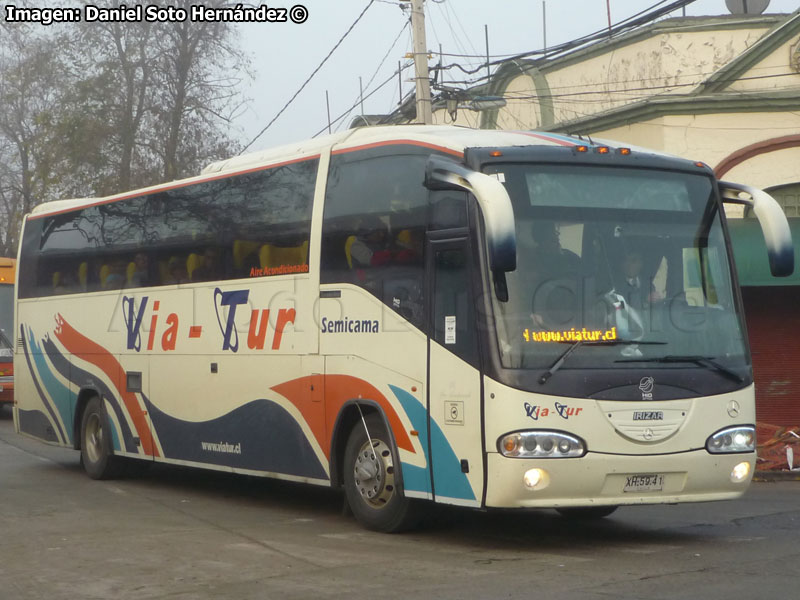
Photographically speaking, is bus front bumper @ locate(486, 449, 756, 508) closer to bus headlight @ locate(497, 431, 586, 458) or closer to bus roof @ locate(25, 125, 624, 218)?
bus headlight @ locate(497, 431, 586, 458)

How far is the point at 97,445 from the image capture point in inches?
595

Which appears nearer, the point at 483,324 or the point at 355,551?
the point at 483,324

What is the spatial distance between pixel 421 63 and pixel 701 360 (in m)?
13.0

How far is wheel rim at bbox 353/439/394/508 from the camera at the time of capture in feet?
32.9

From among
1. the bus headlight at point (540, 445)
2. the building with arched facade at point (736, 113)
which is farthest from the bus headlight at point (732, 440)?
the building with arched facade at point (736, 113)

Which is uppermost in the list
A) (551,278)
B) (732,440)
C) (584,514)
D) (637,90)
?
(637,90)

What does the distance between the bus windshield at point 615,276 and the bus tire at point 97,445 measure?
7296 mm

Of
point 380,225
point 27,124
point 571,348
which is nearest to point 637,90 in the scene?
point 380,225

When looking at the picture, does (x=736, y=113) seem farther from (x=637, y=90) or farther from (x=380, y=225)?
(x=380, y=225)

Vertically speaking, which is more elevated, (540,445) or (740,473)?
(540,445)

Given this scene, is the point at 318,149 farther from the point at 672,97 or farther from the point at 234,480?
the point at 672,97

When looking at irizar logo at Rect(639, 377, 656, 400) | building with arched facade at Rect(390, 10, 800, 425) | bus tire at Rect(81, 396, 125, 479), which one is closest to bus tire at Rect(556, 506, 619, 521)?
irizar logo at Rect(639, 377, 656, 400)

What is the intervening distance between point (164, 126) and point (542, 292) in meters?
29.9

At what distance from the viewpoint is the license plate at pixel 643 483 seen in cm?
904
